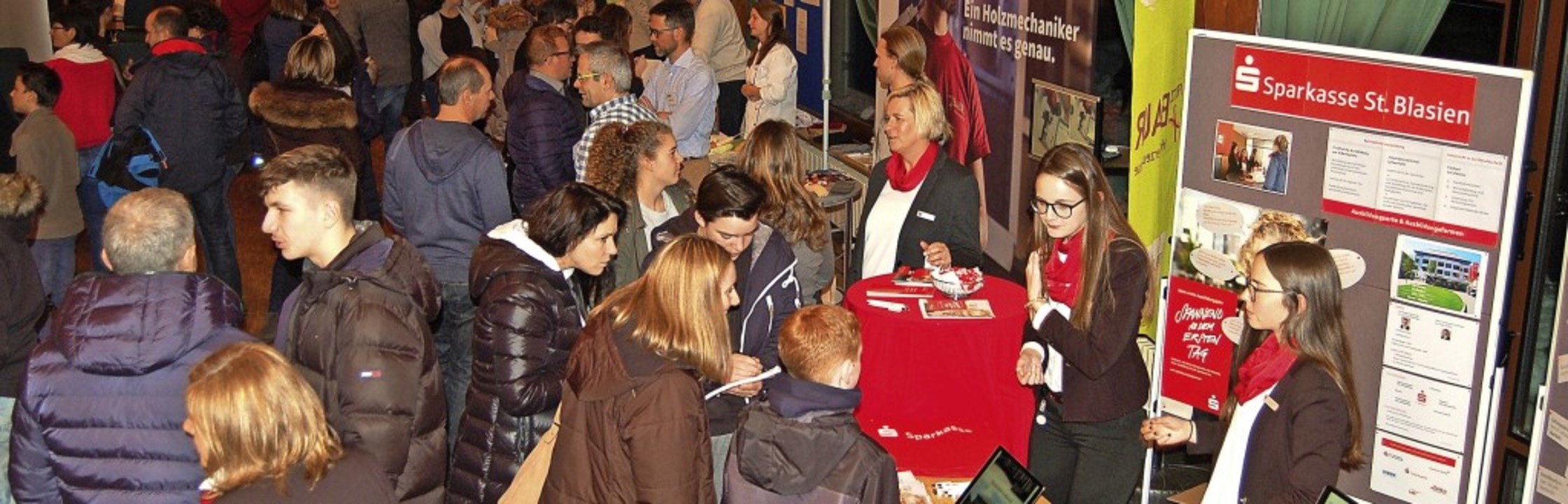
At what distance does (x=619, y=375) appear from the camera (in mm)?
3643

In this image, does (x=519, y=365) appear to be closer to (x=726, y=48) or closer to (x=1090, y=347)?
(x=1090, y=347)

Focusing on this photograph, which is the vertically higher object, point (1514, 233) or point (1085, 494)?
point (1514, 233)

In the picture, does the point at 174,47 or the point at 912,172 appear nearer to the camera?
the point at 912,172

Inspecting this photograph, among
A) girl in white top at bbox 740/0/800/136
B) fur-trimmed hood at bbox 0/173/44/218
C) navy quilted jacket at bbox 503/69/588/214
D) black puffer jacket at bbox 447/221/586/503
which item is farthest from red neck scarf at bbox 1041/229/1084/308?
girl in white top at bbox 740/0/800/136

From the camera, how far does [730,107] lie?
10.3 metres

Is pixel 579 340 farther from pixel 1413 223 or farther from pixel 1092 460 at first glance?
pixel 1413 223

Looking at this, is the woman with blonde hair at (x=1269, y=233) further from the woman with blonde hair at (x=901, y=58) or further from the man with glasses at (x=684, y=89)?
the man with glasses at (x=684, y=89)

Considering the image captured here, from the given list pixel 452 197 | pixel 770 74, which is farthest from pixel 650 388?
pixel 770 74

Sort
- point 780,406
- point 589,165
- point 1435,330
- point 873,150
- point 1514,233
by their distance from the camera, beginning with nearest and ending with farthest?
point 780,406
point 1514,233
point 1435,330
point 589,165
point 873,150

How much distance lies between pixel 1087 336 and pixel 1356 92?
106cm

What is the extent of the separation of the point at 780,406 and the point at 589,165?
223cm

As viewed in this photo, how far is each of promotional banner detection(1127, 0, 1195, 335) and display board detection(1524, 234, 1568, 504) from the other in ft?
4.47

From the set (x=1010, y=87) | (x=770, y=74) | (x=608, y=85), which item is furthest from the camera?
(x=770, y=74)

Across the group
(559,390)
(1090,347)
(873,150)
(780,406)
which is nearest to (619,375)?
(780,406)
